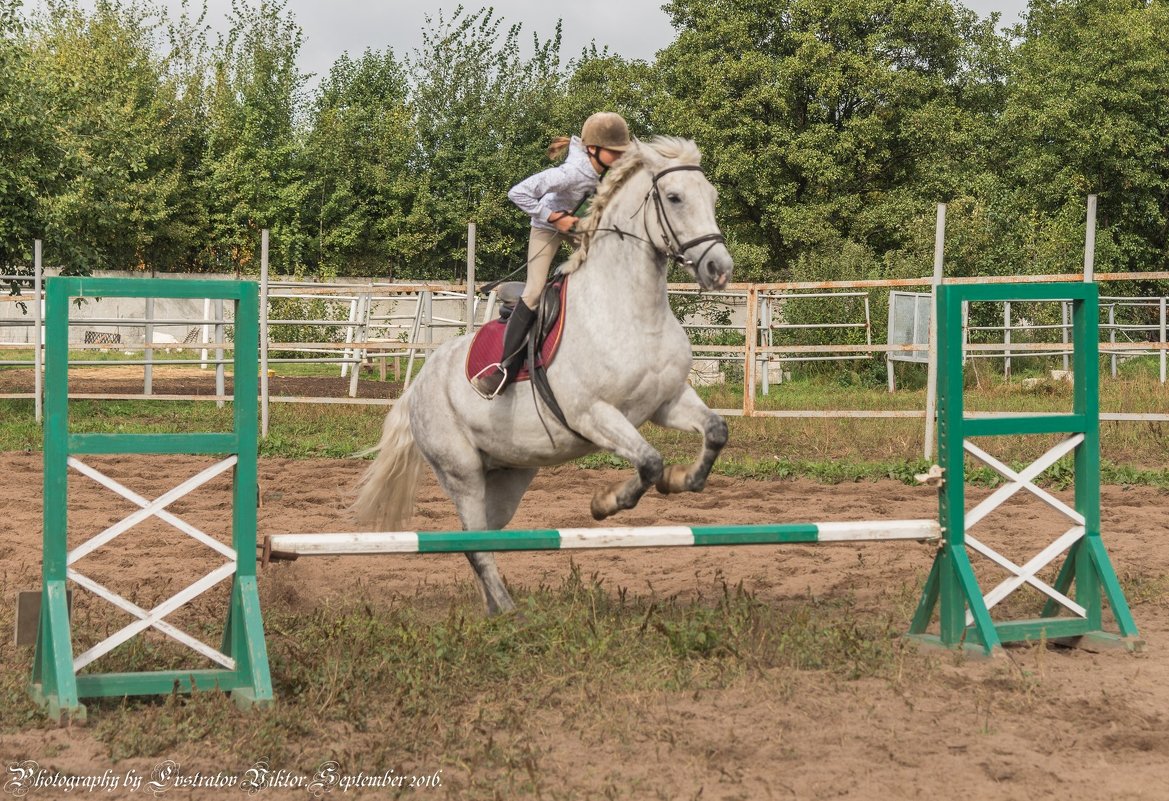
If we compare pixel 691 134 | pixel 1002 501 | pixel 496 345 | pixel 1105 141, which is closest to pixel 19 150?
pixel 496 345

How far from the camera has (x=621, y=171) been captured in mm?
5426

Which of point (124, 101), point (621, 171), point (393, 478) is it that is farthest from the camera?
point (124, 101)

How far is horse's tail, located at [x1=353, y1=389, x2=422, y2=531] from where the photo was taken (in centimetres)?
625

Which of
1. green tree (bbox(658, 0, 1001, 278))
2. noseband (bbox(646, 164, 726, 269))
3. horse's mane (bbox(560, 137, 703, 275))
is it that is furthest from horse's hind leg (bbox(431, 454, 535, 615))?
green tree (bbox(658, 0, 1001, 278))

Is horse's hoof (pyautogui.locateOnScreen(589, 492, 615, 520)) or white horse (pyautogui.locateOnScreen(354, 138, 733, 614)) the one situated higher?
white horse (pyautogui.locateOnScreen(354, 138, 733, 614))

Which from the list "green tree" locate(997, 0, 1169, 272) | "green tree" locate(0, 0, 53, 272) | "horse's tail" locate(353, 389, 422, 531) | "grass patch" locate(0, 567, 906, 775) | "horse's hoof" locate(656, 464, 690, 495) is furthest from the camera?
"green tree" locate(997, 0, 1169, 272)

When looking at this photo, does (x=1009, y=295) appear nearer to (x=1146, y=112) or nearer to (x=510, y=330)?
(x=510, y=330)

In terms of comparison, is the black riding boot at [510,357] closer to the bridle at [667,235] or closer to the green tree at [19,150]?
the bridle at [667,235]

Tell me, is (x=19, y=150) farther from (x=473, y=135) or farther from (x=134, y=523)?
(x=473, y=135)

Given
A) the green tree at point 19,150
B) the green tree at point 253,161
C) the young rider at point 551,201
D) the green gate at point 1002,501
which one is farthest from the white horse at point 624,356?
the green tree at point 253,161

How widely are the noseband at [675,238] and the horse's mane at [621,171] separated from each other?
3.5 inches

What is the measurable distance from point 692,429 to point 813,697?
1486mm

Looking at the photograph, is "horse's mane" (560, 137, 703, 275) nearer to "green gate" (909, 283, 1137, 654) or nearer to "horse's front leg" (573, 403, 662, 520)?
"horse's front leg" (573, 403, 662, 520)

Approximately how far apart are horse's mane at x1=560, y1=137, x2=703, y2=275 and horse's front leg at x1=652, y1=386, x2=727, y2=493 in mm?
801
